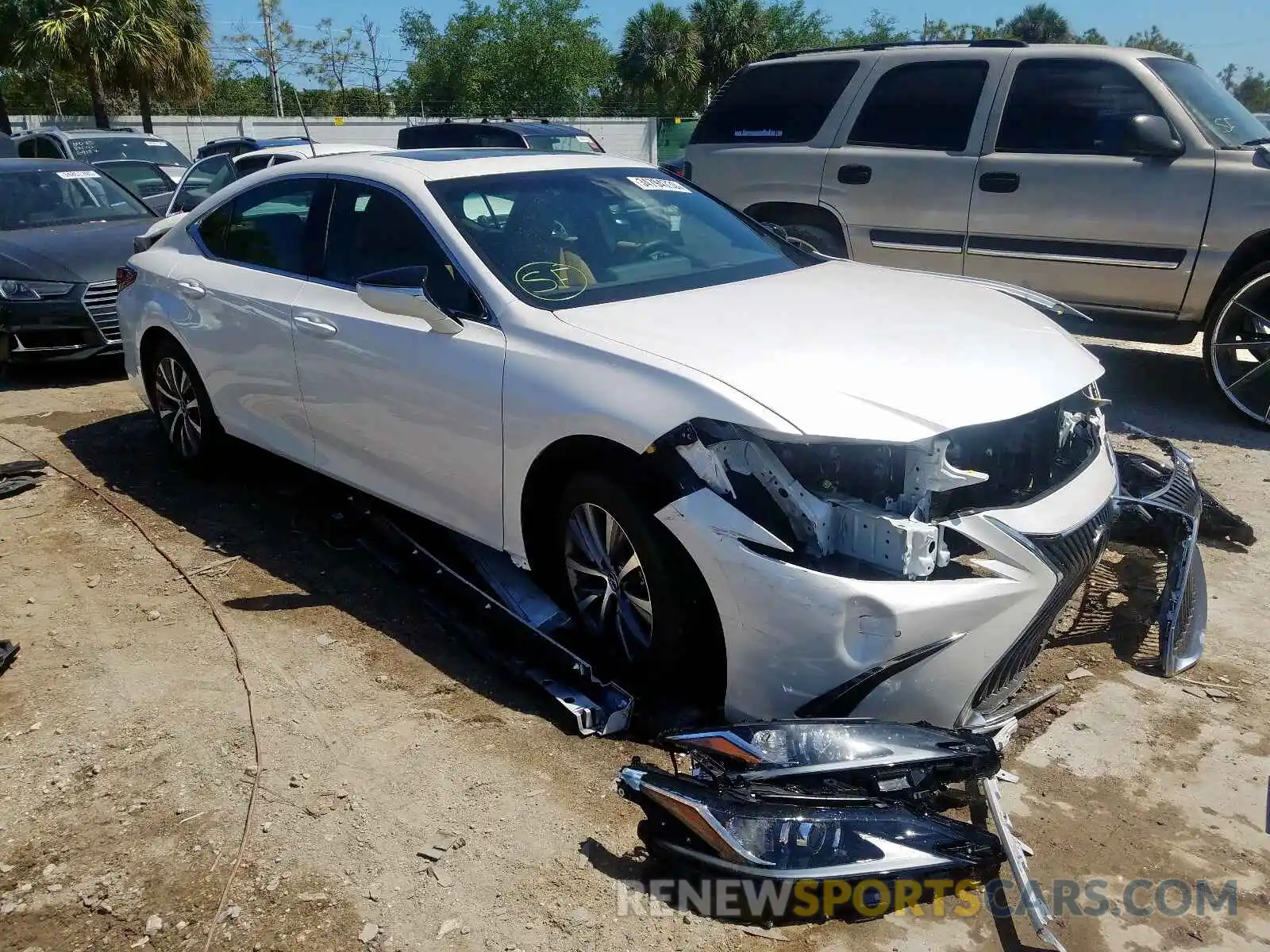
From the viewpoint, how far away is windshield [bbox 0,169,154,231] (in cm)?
893

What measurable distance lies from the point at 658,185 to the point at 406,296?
4.86 feet

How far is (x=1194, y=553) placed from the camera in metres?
3.72

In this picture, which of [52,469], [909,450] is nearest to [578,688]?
[909,450]

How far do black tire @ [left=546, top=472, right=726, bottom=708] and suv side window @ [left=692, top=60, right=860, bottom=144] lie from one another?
16.7 feet

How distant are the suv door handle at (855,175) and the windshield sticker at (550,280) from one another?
13.4ft

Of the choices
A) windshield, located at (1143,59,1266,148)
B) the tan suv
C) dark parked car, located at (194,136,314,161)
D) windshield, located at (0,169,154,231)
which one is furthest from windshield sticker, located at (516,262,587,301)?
dark parked car, located at (194,136,314,161)

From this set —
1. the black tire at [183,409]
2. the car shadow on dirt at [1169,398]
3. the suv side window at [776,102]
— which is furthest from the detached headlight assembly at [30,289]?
the car shadow on dirt at [1169,398]

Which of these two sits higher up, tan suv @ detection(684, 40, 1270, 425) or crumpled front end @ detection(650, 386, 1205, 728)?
tan suv @ detection(684, 40, 1270, 425)

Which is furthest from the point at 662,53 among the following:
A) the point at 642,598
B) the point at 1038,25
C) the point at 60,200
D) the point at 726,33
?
the point at 642,598

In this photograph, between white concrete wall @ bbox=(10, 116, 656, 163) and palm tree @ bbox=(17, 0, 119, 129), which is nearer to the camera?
palm tree @ bbox=(17, 0, 119, 129)

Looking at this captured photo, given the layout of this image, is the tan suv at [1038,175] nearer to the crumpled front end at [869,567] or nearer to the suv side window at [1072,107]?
the suv side window at [1072,107]

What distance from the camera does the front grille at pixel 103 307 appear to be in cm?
791

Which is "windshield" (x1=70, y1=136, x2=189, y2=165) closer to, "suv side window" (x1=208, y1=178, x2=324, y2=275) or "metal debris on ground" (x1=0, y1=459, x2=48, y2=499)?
"metal debris on ground" (x1=0, y1=459, x2=48, y2=499)

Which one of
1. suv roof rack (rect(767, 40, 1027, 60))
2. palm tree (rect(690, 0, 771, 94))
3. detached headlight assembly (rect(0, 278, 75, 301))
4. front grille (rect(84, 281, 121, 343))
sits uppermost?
palm tree (rect(690, 0, 771, 94))
